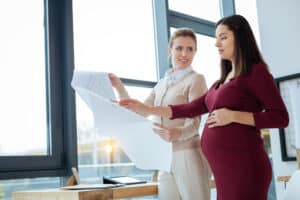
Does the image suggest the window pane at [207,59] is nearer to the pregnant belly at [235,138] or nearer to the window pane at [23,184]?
the window pane at [23,184]

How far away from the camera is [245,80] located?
1.34m

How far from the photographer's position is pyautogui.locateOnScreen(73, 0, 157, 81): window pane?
266 centimetres

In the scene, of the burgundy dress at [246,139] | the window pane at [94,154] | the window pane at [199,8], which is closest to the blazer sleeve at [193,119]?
the burgundy dress at [246,139]

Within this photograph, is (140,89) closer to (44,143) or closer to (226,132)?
(44,143)

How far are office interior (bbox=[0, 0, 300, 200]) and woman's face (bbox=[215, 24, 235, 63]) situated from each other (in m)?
1.21

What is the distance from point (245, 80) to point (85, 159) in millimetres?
1420

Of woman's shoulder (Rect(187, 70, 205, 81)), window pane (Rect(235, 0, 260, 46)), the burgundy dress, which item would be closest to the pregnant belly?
the burgundy dress

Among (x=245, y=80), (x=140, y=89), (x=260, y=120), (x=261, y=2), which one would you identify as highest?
(x=261, y=2)

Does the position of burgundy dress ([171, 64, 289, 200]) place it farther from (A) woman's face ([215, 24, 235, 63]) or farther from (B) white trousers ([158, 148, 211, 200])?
(B) white trousers ([158, 148, 211, 200])

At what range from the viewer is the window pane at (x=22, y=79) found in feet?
7.18

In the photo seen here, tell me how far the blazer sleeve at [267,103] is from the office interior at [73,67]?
1.34 meters

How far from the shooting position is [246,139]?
51.4 inches

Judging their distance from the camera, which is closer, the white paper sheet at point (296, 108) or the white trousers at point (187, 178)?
the white trousers at point (187, 178)

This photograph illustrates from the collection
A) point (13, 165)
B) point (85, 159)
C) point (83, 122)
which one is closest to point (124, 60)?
point (83, 122)
